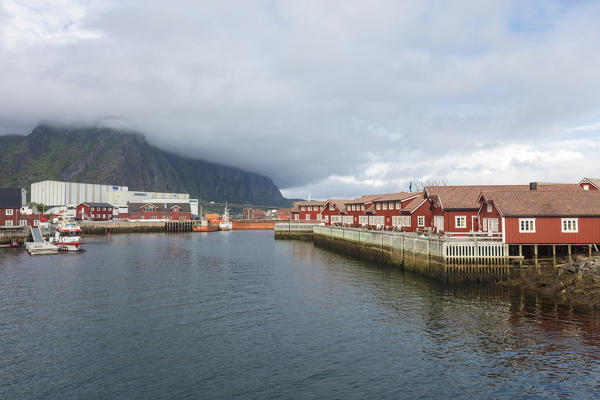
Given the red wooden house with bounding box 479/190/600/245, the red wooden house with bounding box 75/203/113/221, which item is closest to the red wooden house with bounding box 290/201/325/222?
the red wooden house with bounding box 479/190/600/245

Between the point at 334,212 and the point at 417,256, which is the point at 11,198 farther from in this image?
the point at 417,256

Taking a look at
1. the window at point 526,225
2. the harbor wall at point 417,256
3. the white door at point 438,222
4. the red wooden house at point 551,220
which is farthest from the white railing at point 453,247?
the white door at point 438,222

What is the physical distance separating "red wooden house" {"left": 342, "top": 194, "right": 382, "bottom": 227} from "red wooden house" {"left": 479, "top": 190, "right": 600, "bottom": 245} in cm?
4338

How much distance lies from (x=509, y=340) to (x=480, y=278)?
53.4 ft

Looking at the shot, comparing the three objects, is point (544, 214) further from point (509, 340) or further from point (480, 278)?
point (509, 340)

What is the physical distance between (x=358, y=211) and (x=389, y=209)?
1713cm

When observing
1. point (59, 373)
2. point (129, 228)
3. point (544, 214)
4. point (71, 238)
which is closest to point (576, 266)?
point (544, 214)

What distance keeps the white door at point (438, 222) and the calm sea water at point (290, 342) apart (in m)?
13.8

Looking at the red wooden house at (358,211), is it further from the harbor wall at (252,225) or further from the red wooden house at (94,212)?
the red wooden house at (94,212)

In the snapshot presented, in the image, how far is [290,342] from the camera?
22781 millimetres

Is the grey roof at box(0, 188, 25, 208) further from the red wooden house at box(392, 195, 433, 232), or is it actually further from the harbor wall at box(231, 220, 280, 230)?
the red wooden house at box(392, 195, 433, 232)

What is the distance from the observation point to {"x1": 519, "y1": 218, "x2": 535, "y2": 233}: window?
38.6 meters

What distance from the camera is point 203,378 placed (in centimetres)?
1831

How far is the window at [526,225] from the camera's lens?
38594 mm
